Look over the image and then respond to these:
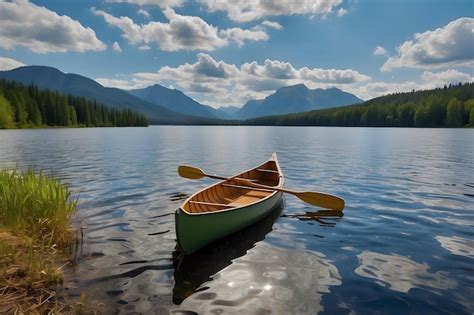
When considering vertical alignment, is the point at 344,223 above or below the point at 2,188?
below

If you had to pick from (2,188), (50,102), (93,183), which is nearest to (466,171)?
(93,183)

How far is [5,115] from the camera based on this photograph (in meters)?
92.9

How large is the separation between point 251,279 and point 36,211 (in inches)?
254

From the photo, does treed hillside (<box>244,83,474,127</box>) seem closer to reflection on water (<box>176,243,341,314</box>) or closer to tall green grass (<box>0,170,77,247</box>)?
reflection on water (<box>176,243,341,314</box>)

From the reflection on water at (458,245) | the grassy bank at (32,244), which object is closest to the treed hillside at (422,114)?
the reflection on water at (458,245)

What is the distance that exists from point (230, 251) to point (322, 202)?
544 centimetres

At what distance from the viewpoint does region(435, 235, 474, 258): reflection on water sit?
952cm

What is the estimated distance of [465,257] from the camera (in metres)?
9.16

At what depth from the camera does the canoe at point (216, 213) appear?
8609 mm

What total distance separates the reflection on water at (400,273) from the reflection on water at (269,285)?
3.24ft

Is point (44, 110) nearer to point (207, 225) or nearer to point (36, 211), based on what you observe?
point (36, 211)

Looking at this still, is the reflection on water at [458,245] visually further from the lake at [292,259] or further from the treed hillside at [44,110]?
the treed hillside at [44,110]

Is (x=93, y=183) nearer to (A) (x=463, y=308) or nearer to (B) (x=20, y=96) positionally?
(A) (x=463, y=308)

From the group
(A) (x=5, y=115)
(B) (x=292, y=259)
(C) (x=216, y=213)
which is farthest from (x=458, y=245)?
(A) (x=5, y=115)
